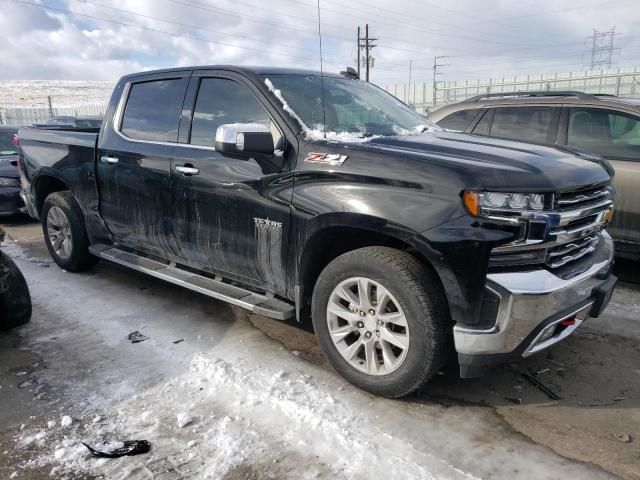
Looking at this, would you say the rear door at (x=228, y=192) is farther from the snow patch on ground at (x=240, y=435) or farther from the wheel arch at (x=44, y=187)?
the wheel arch at (x=44, y=187)

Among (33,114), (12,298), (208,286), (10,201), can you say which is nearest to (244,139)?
(208,286)

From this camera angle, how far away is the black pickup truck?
2.64 meters

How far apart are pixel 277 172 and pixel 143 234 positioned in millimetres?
1736

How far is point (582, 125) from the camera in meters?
5.42

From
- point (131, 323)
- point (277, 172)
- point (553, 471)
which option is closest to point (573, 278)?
point (553, 471)

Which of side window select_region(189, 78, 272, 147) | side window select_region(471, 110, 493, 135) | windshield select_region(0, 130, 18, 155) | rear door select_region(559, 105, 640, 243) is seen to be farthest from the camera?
windshield select_region(0, 130, 18, 155)

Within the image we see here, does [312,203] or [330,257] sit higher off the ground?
[312,203]

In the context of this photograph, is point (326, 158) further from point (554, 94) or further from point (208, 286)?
point (554, 94)

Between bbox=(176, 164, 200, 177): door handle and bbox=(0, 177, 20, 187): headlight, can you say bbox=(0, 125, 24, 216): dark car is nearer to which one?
bbox=(0, 177, 20, 187): headlight

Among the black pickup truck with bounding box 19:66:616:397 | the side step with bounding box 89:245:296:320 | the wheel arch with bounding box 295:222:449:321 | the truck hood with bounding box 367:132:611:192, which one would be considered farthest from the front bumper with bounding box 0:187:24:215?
the truck hood with bounding box 367:132:611:192

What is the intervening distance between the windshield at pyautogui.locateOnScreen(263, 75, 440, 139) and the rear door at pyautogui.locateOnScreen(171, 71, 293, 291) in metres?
0.21

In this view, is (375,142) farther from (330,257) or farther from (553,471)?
(553,471)

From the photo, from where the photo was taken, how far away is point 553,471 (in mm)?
2496

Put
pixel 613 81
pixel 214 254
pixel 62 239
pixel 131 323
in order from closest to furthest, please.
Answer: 1. pixel 214 254
2. pixel 131 323
3. pixel 62 239
4. pixel 613 81
